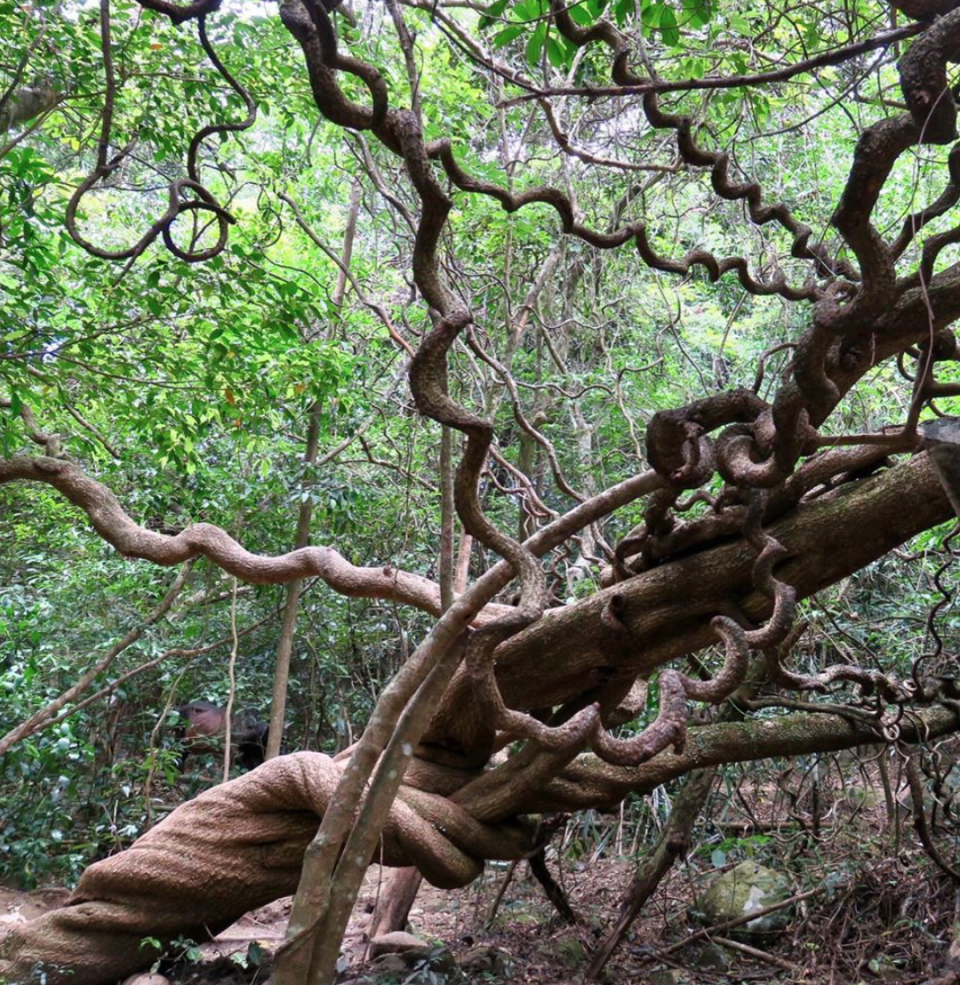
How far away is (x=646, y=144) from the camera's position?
4988mm

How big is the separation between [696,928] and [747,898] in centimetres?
26

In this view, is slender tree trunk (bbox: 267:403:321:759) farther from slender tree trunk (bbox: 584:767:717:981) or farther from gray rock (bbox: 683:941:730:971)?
gray rock (bbox: 683:941:730:971)

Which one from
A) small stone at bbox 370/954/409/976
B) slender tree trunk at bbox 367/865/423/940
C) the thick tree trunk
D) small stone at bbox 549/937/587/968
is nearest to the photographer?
the thick tree trunk

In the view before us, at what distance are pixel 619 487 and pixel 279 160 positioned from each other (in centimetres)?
293

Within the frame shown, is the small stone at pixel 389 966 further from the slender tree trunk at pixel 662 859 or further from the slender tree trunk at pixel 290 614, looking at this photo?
the slender tree trunk at pixel 290 614

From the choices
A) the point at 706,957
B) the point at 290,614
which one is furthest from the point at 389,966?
the point at 290,614

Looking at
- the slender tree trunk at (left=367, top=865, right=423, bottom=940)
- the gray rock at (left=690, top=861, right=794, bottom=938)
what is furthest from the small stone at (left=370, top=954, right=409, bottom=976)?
the gray rock at (left=690, top=861, right=794, bottom=938)

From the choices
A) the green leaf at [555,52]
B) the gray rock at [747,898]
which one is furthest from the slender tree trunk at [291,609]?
the green leaf at [555,52]

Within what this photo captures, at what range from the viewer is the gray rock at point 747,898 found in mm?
3658

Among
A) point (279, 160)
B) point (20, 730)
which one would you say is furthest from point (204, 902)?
point (279, 160)

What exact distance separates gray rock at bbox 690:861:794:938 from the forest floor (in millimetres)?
52

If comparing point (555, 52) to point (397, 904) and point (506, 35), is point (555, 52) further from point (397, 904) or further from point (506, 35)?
point (397, 904)

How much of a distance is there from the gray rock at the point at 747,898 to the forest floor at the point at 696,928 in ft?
0.17

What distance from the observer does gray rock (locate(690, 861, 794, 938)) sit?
3658 millimetres
